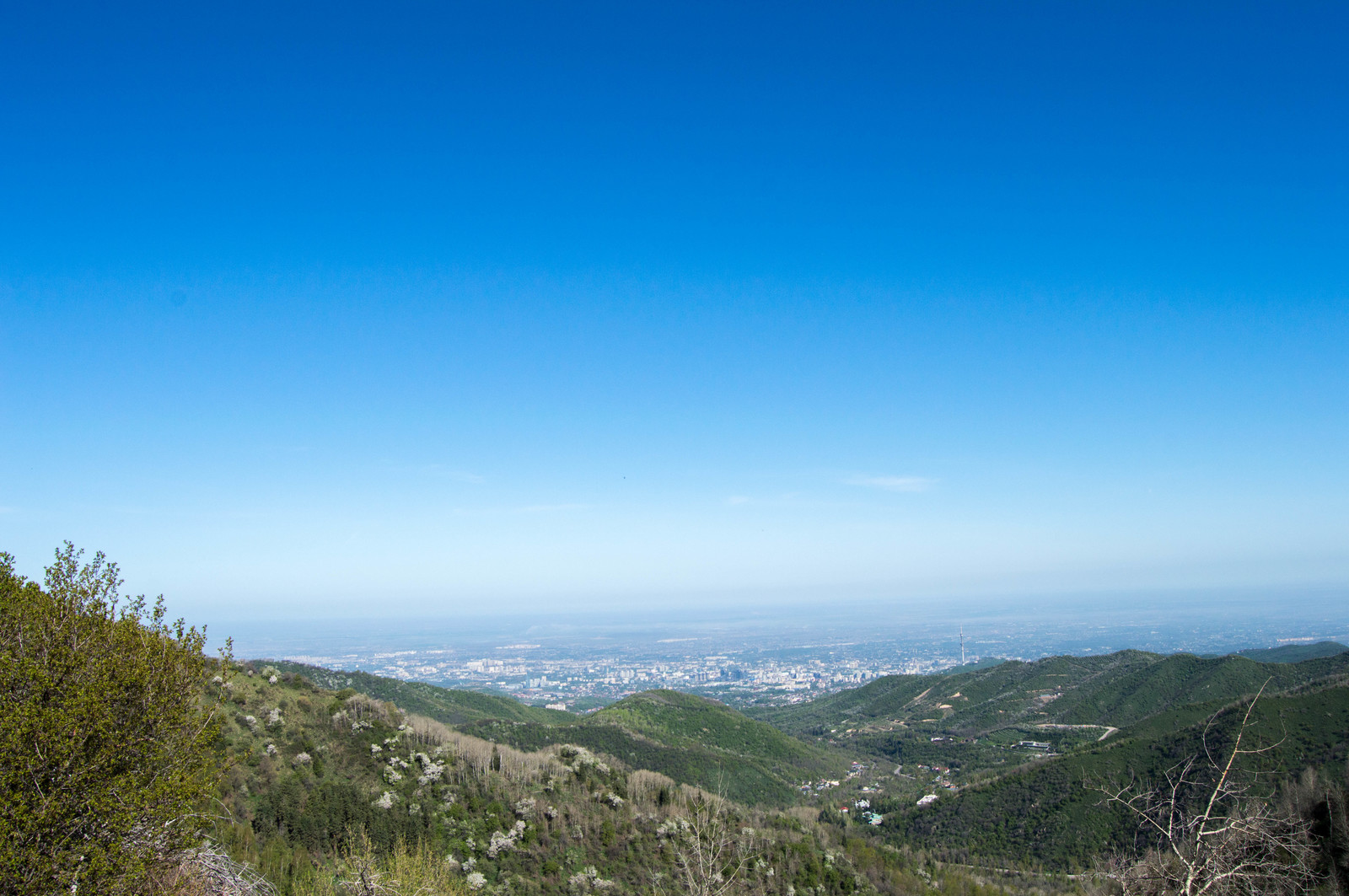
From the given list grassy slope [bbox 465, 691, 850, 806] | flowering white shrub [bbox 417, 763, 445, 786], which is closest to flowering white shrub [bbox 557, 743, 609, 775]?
flowering white shrub [bbox 417, 763, 445, 786]

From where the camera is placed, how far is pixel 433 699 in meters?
97.7

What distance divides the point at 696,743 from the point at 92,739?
282ft

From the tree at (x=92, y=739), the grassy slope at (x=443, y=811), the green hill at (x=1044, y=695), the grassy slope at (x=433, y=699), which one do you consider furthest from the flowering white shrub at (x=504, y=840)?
the green hill at (x=1044, y=695)

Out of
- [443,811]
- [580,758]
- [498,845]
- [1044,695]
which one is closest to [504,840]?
[498,845]

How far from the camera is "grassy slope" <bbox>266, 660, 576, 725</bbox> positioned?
81062mm

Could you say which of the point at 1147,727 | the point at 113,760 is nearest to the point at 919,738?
the point at 1147,727

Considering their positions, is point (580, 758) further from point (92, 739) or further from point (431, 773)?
point (92, 739)

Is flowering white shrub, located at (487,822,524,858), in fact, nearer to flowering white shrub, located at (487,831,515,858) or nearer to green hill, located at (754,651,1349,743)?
flowering white shrub, located at (487,831,515,858)

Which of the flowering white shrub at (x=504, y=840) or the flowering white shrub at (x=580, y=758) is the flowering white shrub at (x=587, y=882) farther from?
the flowering white shrub at (x=580, y=758)

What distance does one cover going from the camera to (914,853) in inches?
2345

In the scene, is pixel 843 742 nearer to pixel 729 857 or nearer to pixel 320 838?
pixel 729 857

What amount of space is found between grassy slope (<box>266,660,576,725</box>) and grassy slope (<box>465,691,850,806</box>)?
1059cm

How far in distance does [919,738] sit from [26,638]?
119582mm

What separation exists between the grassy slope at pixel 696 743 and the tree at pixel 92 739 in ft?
191
